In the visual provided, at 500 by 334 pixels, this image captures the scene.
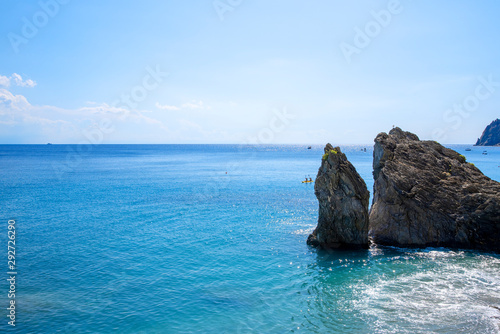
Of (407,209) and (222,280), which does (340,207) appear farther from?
(222,280)

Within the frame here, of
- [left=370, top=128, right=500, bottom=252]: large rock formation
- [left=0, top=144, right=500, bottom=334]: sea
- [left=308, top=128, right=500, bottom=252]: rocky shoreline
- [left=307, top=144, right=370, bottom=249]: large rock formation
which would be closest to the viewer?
[left=0, top=144, right=500, bottom=334]: sea

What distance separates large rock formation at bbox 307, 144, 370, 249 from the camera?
106 feet

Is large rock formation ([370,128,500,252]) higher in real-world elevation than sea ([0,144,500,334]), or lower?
higher

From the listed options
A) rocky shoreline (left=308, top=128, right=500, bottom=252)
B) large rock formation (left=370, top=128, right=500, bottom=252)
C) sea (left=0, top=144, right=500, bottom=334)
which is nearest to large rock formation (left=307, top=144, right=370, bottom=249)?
rocky shoreline (left=308, top=128, right=500, bottom=252)

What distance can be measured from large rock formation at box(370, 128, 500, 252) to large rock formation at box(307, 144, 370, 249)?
11.9 feet

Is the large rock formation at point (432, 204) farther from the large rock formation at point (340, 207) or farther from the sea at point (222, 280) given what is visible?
the large rock formation at point (340, 207)

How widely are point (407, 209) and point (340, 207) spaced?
7.57 meters

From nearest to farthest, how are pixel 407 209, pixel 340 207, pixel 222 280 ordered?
pixel 222 280 → pixel 340 207 → pixel 407 209

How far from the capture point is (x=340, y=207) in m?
32.5

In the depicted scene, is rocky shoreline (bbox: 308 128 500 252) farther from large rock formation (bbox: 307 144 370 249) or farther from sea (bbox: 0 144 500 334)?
sea (bbox: 0 144 500 334)

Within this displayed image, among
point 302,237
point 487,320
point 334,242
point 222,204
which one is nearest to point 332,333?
point 487,320

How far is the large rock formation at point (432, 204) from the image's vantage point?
31922 mm

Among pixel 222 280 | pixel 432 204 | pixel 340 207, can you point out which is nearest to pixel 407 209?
pixel 432 204

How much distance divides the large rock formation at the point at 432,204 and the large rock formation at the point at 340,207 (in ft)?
11.9
